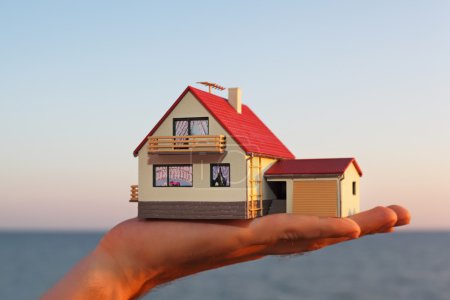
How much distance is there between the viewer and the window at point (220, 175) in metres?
23.9

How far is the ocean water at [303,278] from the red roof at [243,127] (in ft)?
107

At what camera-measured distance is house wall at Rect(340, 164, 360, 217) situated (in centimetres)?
2583

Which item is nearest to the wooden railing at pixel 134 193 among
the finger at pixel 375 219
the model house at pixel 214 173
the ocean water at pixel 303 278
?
the model house at pixel 214 173

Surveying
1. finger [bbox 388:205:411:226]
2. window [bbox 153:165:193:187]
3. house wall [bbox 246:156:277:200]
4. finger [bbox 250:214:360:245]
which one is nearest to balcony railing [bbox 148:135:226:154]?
window [bbox 153:165:193:187]

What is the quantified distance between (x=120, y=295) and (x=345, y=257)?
93.8m

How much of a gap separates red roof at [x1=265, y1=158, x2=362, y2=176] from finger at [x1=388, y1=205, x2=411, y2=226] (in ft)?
12.7

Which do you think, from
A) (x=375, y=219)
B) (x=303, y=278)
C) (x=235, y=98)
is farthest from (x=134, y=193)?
(x=303, y=278)

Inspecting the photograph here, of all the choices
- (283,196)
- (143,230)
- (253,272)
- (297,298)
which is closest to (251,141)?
(283,196)

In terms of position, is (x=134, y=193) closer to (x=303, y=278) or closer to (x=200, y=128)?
(x=200, y=128)

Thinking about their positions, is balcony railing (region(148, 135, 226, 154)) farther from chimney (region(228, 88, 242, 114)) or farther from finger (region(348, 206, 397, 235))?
finger (region(348, 206, 397, 235))

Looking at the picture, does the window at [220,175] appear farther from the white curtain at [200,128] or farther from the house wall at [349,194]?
the house wall at [349,194]

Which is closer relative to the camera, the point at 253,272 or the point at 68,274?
the point at 68,274

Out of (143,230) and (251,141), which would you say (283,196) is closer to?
(251,141)

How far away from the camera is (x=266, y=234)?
24.4m
